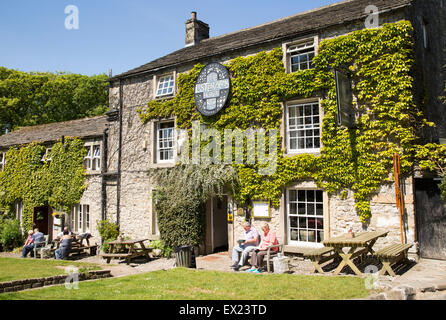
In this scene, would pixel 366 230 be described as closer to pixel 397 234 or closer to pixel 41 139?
pixel 397 234

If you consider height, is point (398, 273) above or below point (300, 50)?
below

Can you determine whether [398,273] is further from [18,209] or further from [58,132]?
[18,209]

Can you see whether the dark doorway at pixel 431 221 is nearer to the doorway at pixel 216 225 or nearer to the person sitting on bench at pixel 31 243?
the doorway at pixel 216 225

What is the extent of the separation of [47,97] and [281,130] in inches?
1295

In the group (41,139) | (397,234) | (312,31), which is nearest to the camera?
(397,234)

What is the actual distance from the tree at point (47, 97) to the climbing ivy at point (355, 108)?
90.2ft

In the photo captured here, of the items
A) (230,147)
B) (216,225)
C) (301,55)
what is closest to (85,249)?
(216,225)

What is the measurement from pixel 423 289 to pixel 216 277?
4383mm

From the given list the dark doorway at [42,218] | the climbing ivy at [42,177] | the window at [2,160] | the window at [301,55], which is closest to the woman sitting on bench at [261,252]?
the window at [301,55]

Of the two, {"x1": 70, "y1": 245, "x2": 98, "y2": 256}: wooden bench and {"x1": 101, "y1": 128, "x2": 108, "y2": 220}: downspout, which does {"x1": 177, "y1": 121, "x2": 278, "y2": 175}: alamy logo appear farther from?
{"x1": 70, "y1": 245, "x2": 98, "y2": 256}: wooden bench

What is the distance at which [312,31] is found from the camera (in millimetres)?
11633

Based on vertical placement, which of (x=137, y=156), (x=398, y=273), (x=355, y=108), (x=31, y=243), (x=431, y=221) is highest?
(x=355, y=108)

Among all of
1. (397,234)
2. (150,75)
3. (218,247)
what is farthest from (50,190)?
(397,234)

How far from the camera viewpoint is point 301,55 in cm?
1205
